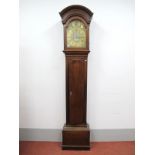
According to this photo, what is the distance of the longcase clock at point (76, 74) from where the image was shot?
10.5 feet

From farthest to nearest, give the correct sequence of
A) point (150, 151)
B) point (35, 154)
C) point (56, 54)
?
1. point (56, 54)
2. point (35, 154)
3. point (150, 151)

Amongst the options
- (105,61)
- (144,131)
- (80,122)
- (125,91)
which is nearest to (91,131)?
(80,122)

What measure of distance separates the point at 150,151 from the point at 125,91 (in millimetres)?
2705

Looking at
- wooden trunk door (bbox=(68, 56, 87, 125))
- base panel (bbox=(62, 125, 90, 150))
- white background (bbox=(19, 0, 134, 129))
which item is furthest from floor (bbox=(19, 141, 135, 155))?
wooden trunk door (bbox=(68, 56, 87, 125))

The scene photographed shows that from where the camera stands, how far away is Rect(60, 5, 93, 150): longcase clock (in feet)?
10.5

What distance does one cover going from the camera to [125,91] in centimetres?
359

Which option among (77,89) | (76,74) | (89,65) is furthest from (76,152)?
(89,65)

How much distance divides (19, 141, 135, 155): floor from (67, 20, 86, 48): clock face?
1659mm

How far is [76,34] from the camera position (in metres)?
3.24

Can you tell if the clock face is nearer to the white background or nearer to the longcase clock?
the longcase clock

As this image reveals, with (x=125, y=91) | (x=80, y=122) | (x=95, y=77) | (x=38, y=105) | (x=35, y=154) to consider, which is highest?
(x=95, y=77)

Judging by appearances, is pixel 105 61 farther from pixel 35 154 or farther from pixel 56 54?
pixel 35 154

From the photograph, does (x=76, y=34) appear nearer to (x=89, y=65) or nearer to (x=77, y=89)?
(x=89, y=65)

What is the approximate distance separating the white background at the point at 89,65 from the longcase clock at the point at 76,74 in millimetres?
319
